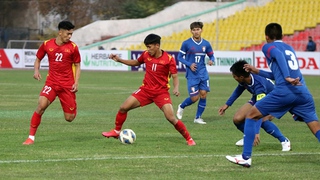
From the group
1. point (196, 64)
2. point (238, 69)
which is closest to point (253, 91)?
point (238, 69)

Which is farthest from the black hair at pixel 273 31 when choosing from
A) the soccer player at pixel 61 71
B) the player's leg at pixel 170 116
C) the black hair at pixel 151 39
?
the soccer player at pixel 61 71

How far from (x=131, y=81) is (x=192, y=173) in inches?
971

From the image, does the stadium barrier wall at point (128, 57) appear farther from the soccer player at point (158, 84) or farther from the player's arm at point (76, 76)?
the player's arm at point (76, 76)

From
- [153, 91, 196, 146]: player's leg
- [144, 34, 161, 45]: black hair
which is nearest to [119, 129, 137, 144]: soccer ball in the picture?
[153, 91, 196, 146]: player's leg

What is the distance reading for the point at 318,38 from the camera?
153 feet

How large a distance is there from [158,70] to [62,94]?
5.66 ft

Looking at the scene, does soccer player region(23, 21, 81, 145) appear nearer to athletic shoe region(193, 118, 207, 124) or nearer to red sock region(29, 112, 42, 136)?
red sock region(29, 112, 42, 136)

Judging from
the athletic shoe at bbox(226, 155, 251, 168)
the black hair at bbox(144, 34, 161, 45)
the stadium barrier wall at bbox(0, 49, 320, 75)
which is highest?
the black hair at bbox(144, 34, 161, 45)

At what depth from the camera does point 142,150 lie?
40.1ft

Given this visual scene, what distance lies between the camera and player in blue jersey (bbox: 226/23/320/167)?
10414 mm

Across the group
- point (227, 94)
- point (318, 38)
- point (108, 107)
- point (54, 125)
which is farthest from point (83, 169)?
point (318, 38)

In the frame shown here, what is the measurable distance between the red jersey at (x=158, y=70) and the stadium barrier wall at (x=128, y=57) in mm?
26817

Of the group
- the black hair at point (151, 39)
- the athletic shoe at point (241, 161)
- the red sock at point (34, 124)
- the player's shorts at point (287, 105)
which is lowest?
the athletic shoe at point (241, 161)

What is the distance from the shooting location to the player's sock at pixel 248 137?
10.4 meters
